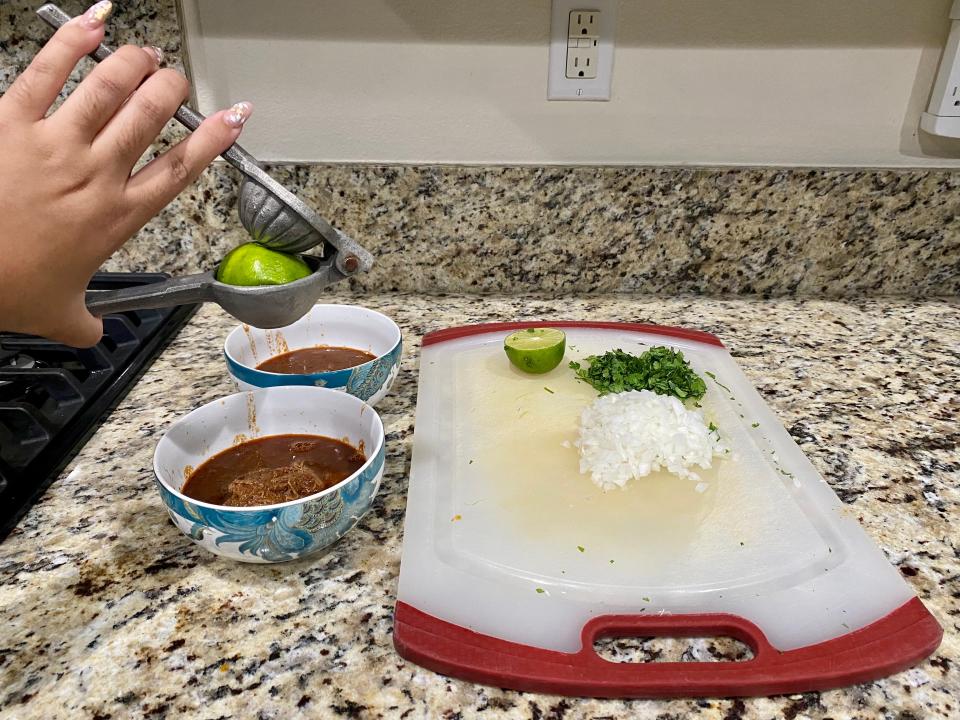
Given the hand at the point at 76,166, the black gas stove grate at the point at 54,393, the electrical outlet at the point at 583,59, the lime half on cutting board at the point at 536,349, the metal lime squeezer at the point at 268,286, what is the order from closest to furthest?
1. the hand at the point at 76,166
2. the metal lime squeezer at the point at 268,286
3. the black gas stove grate at the point at 54,393
4. the lime half on cutting board at the point at 536,349
5. the electrical outlet at the point at 583,59

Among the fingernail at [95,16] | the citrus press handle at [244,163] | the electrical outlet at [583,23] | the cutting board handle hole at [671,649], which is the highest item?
the electrical outlet at [583,23]

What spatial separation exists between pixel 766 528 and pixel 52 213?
684 millimetres

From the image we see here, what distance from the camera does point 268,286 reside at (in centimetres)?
58

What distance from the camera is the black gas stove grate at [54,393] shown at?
70 cm

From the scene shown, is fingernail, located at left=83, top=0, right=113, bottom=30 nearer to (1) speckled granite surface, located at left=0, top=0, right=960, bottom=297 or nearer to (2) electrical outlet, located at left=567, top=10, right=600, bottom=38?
(1) speckled granite surface, located at left=0, top=0, right=960, bottom=297

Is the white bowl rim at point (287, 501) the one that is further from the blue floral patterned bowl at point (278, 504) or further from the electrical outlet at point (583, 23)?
the electrical outlet at point (583, 23)

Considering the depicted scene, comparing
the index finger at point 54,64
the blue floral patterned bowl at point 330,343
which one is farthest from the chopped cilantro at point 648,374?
the index finger at point 54,64

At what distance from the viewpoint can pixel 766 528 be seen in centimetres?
68

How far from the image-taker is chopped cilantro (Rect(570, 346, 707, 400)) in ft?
2.90

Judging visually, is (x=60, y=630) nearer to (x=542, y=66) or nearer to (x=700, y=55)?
(x=542, y=66)

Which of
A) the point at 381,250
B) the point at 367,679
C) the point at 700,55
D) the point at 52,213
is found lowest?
the point at 367,679

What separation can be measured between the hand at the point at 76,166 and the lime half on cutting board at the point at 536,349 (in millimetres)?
506

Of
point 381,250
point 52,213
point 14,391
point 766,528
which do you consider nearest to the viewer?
point 52,213

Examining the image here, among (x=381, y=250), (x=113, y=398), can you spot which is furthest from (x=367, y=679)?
(x=381, y=250)
